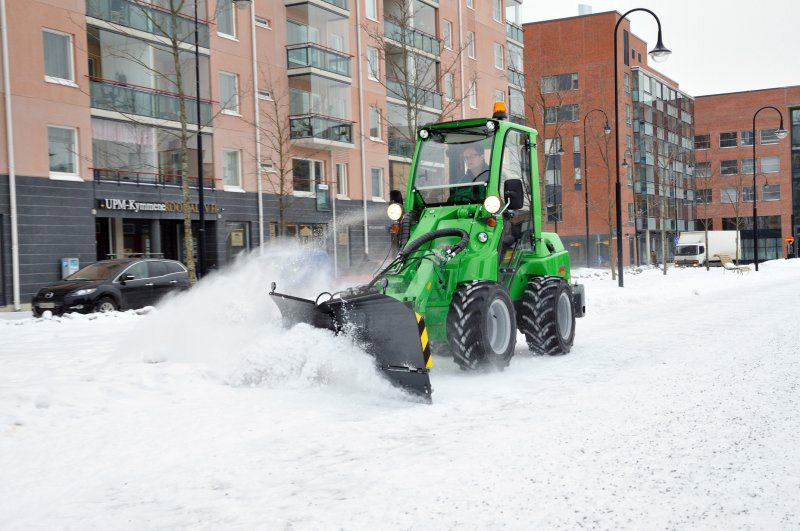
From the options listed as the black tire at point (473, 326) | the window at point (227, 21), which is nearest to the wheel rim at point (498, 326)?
the black tire at point (473, 326)

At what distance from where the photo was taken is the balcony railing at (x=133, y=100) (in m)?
26.6

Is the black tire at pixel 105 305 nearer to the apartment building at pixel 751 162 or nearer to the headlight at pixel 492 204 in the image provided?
the headlight at pixel 492 204

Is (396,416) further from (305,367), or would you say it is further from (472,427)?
(305,367)

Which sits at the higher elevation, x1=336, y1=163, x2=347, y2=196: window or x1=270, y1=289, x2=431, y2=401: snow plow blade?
x1=336, y1=163, x2=347, y2=196: window

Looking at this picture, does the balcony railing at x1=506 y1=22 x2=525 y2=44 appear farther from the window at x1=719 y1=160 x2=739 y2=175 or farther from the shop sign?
the window at x1=719 y1=160 x2=739 y2=175

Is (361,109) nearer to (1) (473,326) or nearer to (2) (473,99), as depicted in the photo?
(2) (473,99)

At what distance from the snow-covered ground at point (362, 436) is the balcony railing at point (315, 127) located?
82.1 feet

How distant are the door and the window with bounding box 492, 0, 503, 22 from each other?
37.7m

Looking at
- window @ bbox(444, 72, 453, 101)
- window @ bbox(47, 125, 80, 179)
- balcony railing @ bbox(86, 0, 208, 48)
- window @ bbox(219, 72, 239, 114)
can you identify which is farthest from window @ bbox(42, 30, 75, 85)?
window @ bbox(444, 72, 453, 101)

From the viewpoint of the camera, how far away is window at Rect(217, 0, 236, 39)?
31.7 meters

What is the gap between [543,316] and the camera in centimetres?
977

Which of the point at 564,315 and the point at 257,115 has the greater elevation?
the point at 257,115

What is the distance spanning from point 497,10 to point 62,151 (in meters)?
34.2

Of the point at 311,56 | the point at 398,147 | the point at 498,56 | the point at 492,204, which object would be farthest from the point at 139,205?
the point at 498,56
